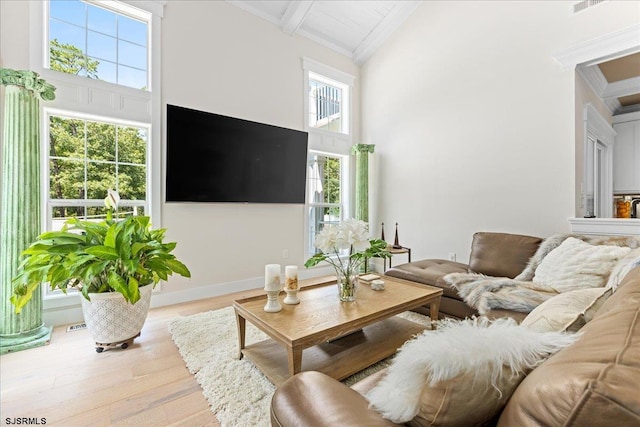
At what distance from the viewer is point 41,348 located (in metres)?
2.21

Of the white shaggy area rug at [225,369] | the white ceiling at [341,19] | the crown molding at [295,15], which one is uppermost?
the white ceiling at [341,19]

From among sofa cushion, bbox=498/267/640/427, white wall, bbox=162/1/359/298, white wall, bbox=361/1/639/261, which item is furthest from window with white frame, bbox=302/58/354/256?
sofa cushion, bbox=498/267/640/427

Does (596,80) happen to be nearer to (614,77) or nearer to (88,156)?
(614,77)

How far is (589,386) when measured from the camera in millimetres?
438

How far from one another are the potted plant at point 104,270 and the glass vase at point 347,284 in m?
1.28

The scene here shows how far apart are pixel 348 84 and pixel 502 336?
4.97 metres

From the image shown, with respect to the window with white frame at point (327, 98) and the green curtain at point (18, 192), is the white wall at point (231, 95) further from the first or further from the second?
the green curtain at point (18, 192)

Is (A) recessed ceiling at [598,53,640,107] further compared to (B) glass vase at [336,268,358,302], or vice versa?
(A) recessed ceiling at [598,53,640,107]

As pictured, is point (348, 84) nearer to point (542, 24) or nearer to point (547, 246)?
point (542, 24)

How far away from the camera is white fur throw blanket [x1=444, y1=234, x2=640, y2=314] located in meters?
2.01

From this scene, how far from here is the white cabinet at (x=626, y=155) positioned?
162 inches

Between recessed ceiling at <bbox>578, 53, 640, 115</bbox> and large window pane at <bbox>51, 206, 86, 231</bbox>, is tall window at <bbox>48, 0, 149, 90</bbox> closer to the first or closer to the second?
large window pane at <bbox>51, 206, 86, 231</bbox>

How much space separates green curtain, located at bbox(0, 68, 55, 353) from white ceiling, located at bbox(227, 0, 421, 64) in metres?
2.49

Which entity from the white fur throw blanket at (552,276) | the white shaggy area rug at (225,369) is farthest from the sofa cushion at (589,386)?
the white fur throw blanket at (552,276)
